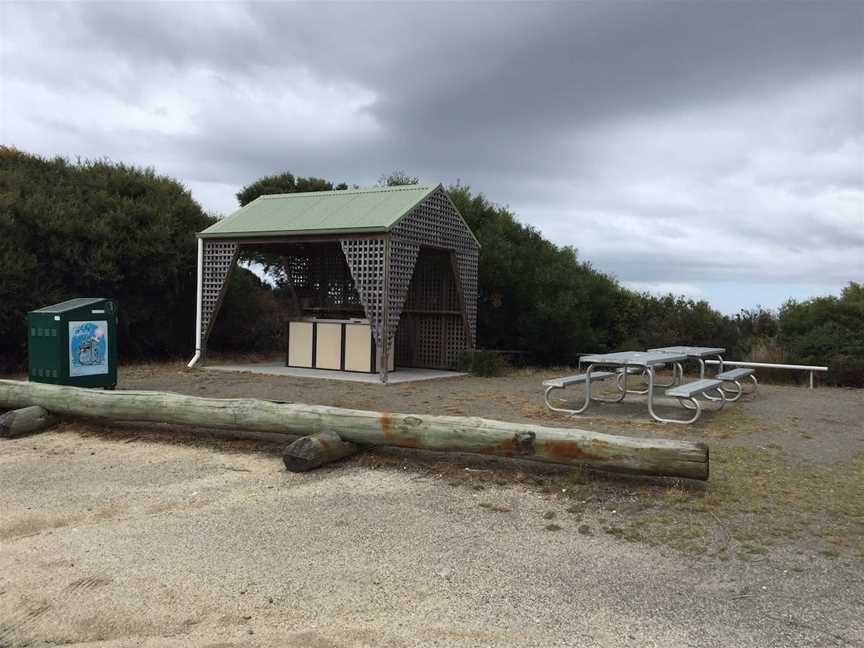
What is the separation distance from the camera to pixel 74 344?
365 inches

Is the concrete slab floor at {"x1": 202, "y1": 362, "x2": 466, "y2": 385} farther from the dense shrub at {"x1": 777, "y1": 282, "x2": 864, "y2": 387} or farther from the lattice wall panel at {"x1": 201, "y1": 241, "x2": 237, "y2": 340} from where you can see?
the dense shrub at {"x1": 777, "y1": 282, "x2": 864, "y2": 387}

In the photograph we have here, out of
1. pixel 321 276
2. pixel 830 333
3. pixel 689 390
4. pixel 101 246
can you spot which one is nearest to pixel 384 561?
pixel 689 390

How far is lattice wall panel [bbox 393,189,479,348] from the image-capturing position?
13.5m

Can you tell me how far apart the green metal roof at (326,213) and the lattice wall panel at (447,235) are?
9.4 inches

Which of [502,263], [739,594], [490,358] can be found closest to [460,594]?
[739,594]

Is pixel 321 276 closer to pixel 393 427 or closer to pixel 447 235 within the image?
pixel 447 235

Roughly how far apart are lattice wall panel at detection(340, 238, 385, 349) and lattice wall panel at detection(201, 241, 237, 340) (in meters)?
3.16

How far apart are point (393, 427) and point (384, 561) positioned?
2.28 metres

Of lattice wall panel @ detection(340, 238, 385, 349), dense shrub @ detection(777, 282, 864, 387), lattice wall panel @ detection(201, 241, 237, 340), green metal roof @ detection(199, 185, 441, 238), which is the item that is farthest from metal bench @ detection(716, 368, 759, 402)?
lattice wall panel @ detection(201, 241, 237, 340)

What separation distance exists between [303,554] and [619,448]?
2.45 m

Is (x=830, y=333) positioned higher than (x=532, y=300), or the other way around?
(x=532, y=300)

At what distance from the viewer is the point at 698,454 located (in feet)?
16.8

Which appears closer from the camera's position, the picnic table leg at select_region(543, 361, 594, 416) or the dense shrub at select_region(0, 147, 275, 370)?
the picnic table leg at select_region(543, 361, 594, 416)

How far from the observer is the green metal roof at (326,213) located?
43.7ft
